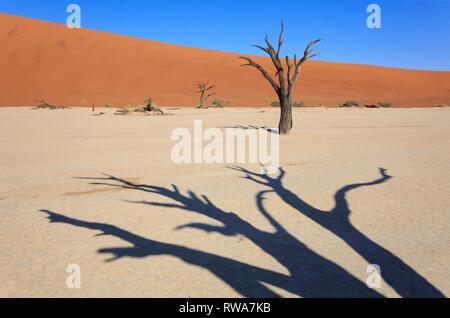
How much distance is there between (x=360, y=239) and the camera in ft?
11.6

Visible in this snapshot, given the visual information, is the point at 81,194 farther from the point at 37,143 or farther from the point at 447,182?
the point at 37,143

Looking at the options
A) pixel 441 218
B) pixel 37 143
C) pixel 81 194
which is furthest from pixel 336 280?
pixel 37 143

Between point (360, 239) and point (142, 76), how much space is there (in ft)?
173

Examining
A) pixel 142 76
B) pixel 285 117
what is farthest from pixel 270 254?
pixel 142 76

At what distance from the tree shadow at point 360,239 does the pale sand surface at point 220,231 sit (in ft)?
0.05

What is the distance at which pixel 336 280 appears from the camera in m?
2.79

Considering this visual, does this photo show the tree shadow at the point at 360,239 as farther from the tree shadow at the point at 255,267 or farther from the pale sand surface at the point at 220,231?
the tree shadow at the point at 255,267

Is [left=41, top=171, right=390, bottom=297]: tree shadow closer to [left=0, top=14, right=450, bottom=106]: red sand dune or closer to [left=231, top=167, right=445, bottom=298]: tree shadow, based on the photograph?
[left=231, top=167, right=445, bottom=298]: tree shadow

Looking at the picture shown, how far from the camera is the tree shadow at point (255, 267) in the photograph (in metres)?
2.66

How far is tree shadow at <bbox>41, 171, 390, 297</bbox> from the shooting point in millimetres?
2664

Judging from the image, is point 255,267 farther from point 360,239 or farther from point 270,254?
point 360,239

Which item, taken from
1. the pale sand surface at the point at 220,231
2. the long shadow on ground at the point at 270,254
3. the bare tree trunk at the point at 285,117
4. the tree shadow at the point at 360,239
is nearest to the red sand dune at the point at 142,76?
the bare tree trunk at the point at 285,117

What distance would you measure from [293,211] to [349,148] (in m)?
5.32
